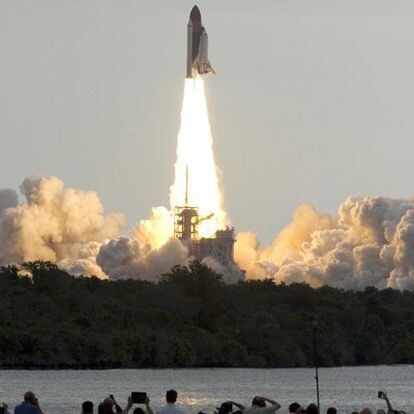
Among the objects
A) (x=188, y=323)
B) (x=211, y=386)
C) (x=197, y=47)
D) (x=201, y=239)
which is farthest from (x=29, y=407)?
(x=201, y=239)

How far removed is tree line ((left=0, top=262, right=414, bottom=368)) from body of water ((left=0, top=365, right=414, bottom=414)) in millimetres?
1517

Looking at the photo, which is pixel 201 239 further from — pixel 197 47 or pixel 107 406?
pixel 107 406

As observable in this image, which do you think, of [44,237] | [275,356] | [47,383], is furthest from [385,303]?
[47,383]

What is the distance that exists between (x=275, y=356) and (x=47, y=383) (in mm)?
26701

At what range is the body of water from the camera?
80.2 metres

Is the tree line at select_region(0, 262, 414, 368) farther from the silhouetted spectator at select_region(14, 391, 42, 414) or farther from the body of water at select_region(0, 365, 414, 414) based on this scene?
the silhouetted spectator at select_region(14, 391, 42, 414)

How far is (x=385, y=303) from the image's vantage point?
12950 cm

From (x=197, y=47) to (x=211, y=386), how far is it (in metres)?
42.5

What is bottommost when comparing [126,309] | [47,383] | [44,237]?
[47,383]

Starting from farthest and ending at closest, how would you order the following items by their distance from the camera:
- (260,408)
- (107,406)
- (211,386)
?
(211,386) → (107,406) → (260,408)

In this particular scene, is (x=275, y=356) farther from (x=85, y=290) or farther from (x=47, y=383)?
(x=47, y=383)

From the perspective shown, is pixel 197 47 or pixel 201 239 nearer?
pixel 197 47

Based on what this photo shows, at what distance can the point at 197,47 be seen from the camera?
435 feet

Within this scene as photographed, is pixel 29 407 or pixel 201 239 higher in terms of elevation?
pixel 201 239
